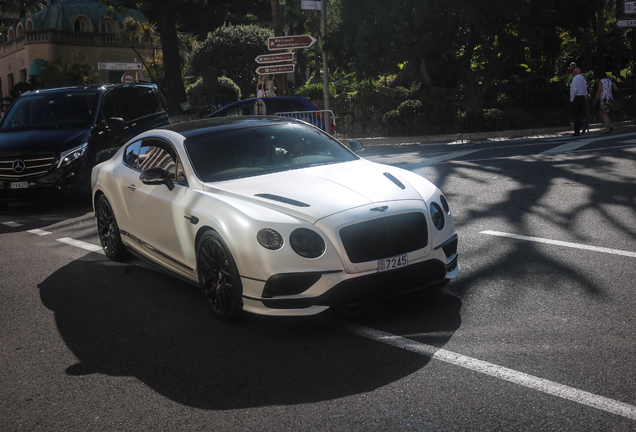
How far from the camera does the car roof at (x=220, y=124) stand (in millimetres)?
6152

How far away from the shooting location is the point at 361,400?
11.9 ft

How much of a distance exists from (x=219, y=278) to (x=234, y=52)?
1620 inches

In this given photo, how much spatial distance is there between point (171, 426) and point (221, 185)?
7.54ft

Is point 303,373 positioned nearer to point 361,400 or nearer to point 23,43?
point 361,400

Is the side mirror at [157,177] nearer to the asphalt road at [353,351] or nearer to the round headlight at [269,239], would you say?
the asphalt road at [353,351]

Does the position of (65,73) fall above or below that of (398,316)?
above

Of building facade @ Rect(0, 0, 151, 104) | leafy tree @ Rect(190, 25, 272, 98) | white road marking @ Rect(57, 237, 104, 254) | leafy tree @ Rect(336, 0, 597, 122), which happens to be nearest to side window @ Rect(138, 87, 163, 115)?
white road marking @ Rect(57, 237, 104, 254)

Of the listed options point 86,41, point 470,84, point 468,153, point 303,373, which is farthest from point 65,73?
point 303,373

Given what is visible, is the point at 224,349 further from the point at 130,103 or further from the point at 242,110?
the point at 242,110

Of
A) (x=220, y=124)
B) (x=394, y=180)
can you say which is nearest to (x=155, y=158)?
(x=220, y=124)

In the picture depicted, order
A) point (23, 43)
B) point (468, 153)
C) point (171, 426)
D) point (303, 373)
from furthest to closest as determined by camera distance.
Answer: point (23, 43) < point (468, 153) < point (303, 373) < point (171, 426)

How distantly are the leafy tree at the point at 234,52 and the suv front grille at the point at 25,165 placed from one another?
3408 cm

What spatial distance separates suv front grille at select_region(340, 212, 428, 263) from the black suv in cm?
771

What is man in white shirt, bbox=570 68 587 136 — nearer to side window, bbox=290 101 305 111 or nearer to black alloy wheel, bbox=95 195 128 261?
side window, bbox=290 101 305 111
